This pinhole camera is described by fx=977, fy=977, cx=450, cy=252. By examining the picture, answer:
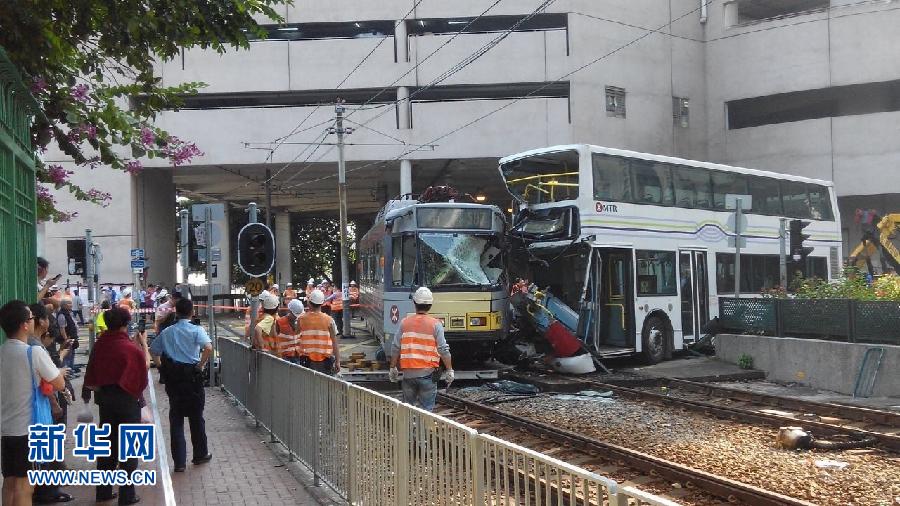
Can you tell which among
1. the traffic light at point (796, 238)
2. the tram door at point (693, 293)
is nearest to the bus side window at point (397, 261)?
the tram door at point (693, 293)

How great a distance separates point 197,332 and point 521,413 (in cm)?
581

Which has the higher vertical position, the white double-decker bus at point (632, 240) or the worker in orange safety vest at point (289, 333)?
the white double-decker bus at point (632, 240)

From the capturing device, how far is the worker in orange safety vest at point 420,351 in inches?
404

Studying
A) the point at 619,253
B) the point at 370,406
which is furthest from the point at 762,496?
the point at 619,253

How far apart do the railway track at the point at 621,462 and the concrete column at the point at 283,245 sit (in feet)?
137

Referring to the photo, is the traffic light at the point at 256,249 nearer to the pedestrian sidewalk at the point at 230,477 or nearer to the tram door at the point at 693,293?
the pedestrian sidewalk at the point at 230,477

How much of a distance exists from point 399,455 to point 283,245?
52199 mm

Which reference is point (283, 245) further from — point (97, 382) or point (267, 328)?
point (97, 382)

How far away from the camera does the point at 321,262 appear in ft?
224

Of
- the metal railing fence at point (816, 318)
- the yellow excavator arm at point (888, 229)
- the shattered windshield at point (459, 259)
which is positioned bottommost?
the metal railing fence at point (816, 318)

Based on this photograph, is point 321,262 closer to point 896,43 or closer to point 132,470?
point 896,43

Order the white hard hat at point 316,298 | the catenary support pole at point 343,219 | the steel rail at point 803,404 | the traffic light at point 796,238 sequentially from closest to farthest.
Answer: the white hard hat at point 316,298 < the steel rail at point 803,404 < the traffic light at point 796,238 < the catenary support pole at point 343,219

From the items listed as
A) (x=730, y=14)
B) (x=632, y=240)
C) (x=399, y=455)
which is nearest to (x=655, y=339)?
(x=632, y=240)

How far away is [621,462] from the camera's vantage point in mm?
10367
